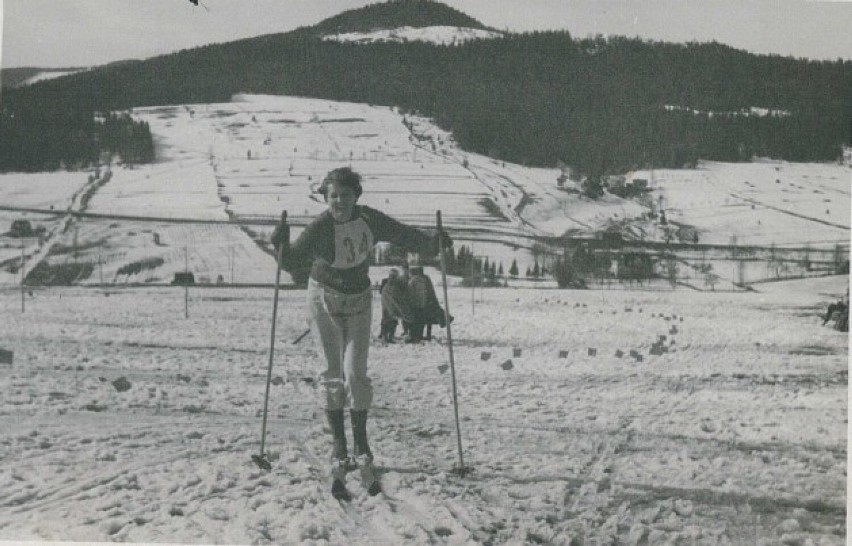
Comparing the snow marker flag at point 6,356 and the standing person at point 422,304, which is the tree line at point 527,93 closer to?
the standing person at point 422,304

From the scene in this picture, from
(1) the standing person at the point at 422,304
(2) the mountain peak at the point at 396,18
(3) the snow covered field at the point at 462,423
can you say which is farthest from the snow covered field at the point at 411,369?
(2) the mountain peak at the point at 396,18

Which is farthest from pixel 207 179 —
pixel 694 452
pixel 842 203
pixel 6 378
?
pixel 842 203

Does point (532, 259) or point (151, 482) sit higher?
point (532, 259)

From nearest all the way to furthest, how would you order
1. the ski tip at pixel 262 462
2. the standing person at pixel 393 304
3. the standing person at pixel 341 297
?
the standing person at pixel 341 297, the ski tip at pixel 262 462, the standing person at pixel 393 304

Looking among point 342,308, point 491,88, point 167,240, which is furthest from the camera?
point 491,88

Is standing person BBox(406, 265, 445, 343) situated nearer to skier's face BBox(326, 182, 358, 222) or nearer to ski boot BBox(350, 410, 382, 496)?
skier's face BBox(326, 182, 358, 222)

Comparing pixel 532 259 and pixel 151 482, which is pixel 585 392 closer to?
pixel 532 259

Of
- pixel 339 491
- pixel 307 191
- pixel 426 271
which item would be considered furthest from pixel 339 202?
pixel 339 491
